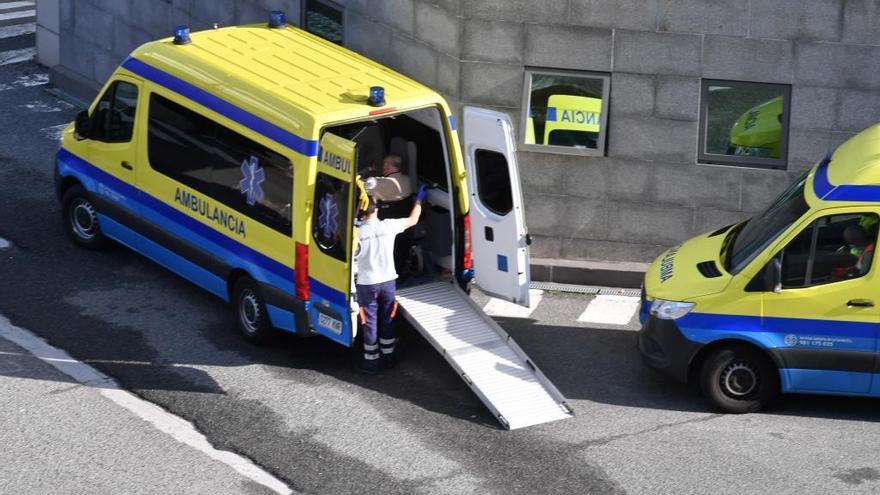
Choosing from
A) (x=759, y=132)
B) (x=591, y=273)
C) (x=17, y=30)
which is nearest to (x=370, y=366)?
(x=591, y=273)

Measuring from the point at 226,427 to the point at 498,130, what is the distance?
3352mm

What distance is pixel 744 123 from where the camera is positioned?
575 inches

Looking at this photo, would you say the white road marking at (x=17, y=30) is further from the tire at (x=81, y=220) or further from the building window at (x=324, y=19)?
the tire at (x=81, y=220)

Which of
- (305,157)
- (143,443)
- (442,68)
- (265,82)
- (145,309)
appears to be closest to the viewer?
(143,443)

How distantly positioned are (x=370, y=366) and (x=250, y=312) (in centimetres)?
124

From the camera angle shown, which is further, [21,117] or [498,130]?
[21,117]

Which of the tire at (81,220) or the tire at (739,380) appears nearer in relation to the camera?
the tire at (739,380)

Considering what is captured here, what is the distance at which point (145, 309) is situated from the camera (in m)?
13.9

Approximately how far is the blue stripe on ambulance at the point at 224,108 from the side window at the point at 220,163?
0.14m

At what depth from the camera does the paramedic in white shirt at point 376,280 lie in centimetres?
1227

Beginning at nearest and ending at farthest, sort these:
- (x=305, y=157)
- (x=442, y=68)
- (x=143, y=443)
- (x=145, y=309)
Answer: (x=143, y=443)
(x=305, y=157)
(x=145, y=309)
(x=442, y=68)

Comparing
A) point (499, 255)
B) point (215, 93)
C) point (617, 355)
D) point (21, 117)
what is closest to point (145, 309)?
point (215, 93)

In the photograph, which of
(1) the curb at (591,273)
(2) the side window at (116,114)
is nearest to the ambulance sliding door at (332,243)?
(2) the side window at (116,114)

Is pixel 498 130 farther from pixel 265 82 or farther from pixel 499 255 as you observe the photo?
pixel 265 82
